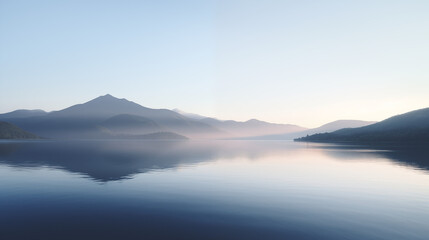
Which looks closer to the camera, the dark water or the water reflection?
the dark water

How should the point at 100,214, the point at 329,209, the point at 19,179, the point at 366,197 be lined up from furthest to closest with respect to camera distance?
the point at 19,179 → the point at 366,197 → the point at 329,209 → the point at 100,214

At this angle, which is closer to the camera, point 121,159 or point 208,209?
point 208,209

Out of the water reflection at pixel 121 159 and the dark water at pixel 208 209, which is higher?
the water reflection at pixel 121 159

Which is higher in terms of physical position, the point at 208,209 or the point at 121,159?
the point at 121,159

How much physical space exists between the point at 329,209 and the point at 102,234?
2157 cm

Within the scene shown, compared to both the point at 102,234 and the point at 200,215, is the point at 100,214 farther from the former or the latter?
the point at 200,215

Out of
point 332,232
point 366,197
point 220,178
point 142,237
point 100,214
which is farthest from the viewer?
point 220,178

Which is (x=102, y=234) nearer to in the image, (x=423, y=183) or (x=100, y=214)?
(x=100, y=214)

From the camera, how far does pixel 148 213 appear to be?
23188 millimetres

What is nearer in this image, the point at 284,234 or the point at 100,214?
the point at 284,234

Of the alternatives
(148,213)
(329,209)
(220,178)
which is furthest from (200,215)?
(220,178)

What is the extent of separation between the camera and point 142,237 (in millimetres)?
17578

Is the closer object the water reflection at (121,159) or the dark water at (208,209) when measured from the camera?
the dark water at (208,209)

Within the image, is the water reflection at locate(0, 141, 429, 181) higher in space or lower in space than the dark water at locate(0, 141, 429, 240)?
higher
